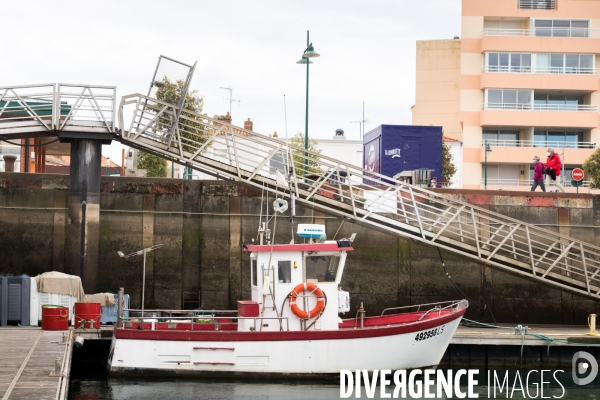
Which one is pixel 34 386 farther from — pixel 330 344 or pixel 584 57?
pixel 584 57

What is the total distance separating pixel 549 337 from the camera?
23.2 m

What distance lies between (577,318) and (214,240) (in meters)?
10.7

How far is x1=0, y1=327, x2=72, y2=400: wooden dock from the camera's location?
15.7 m

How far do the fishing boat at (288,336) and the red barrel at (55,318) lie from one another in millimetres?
1917

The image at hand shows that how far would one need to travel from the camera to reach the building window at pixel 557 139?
55559mm

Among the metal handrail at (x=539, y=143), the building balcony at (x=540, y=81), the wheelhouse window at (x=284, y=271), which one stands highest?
the building balcony at (x=540, y=81)

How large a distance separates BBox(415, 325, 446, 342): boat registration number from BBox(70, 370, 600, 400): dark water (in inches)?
49.4

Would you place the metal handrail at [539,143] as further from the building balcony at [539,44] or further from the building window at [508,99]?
the building balcony at [539,44]

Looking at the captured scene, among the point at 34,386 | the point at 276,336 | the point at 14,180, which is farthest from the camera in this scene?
the point at 14,180

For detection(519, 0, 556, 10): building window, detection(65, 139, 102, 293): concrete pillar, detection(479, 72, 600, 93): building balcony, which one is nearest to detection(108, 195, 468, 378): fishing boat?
detection(65, 139, 102, 293): concrete pillar

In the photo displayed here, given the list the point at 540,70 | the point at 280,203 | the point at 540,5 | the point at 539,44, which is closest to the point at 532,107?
the point at 540,70

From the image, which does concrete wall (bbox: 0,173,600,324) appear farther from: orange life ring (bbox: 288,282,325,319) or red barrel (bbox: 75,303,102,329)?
orange life ring (bbox: 288,282,325,319)

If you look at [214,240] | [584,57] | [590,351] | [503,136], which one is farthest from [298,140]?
[590,351]

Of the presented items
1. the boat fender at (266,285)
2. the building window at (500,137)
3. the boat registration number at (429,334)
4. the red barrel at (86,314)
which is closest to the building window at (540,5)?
the building window at (500,137)
